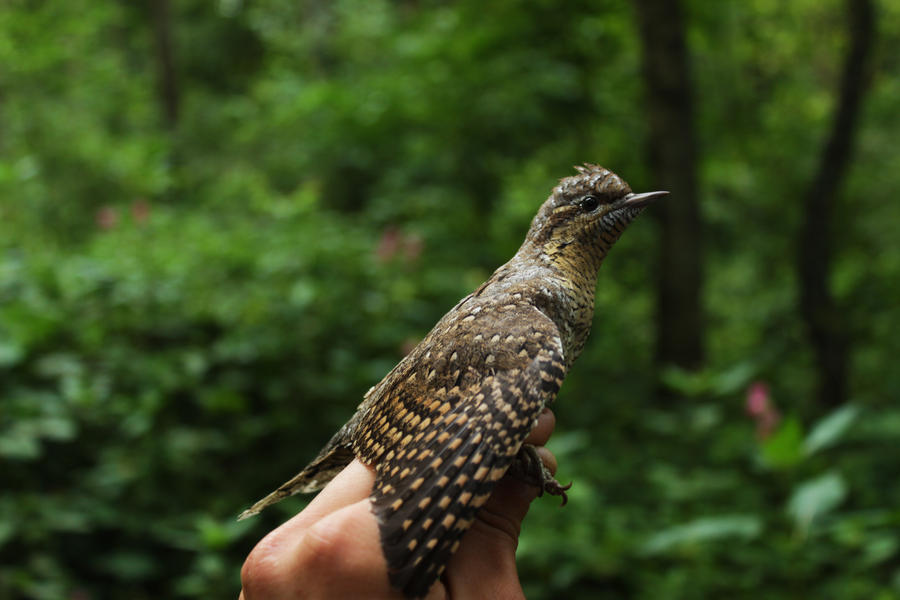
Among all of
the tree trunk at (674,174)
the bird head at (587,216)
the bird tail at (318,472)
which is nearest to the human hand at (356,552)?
the bird tail at (318,472)

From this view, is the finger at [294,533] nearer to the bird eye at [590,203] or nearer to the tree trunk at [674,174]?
the bird eye at [590,203]

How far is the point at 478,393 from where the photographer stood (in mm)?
1437

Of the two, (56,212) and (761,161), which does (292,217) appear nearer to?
(56,212)

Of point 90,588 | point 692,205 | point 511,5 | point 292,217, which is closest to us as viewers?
point 90,588

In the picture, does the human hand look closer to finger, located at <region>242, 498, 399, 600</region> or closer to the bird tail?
finger, located at <region>242, 498, 399, 600</region>

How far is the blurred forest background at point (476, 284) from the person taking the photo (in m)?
3.66

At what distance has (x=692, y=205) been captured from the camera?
5672 millimetres

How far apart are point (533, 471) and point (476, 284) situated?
3560 mm

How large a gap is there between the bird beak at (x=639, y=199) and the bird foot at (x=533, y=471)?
587 millimetres

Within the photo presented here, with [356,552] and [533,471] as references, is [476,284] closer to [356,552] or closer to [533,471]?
[533,471]

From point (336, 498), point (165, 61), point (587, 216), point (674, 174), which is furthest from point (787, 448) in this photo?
point (165, 61)

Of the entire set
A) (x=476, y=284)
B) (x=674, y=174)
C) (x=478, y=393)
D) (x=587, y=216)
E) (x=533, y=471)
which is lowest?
(x=533, y=471)

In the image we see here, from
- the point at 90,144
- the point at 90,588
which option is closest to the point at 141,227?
the point at 90,588

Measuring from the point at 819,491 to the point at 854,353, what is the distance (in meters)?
6.92
